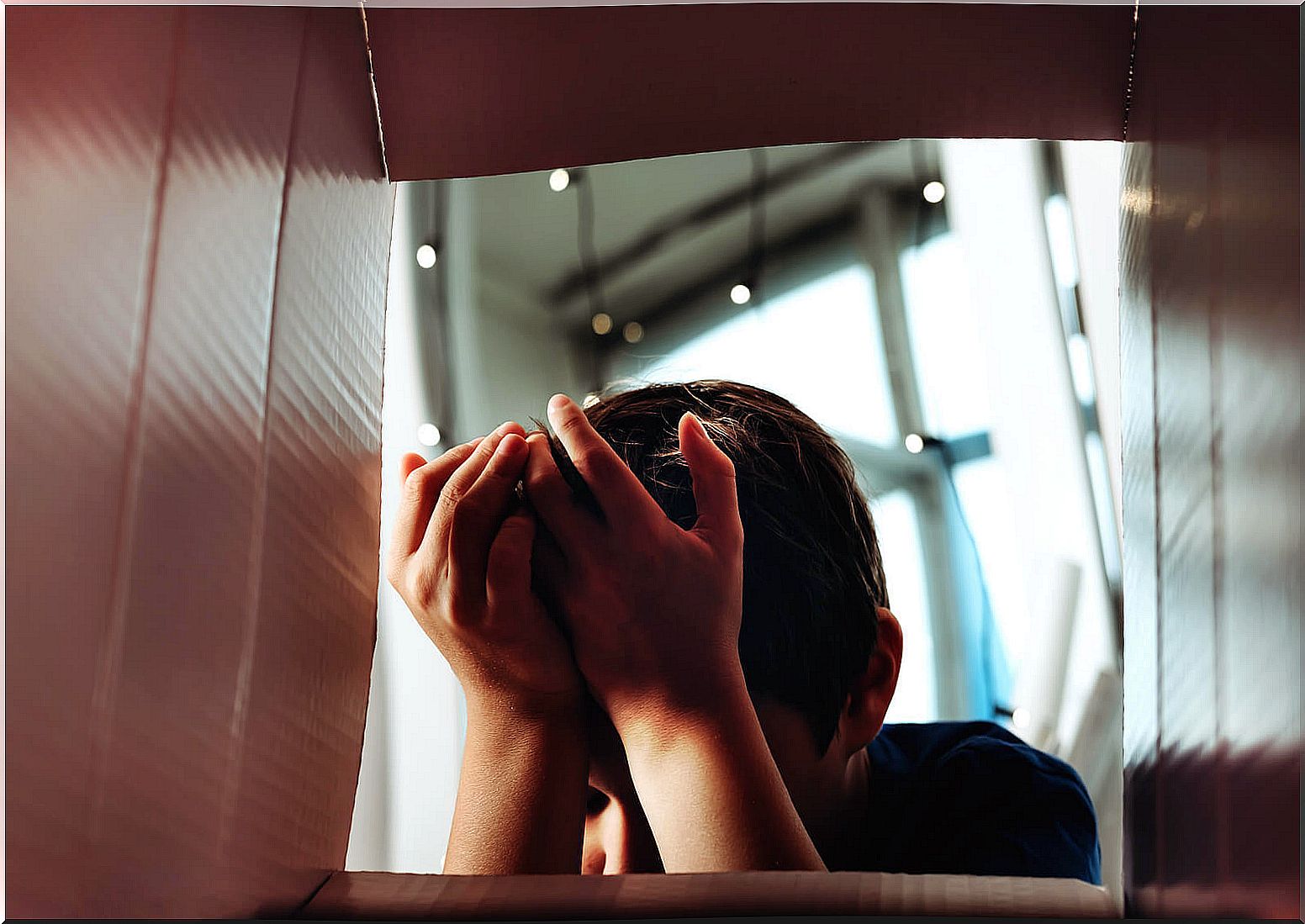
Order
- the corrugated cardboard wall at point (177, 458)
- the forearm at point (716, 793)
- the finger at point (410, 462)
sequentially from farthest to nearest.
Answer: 1. the finger at point (410, 462)
2. the forearm at point (716, 793)
3. the corrugated cardboard wall at point (177, 458)

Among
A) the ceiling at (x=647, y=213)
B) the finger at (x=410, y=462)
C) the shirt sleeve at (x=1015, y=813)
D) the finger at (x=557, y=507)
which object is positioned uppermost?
the ceiling at (x=647, y=213)

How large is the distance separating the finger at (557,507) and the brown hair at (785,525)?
2.4 inches

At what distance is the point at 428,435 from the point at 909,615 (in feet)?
0.86

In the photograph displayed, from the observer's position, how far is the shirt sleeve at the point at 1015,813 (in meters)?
0.43

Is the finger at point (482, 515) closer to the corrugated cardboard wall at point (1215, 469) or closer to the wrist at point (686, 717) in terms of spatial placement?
the wrist at point (686, 717)

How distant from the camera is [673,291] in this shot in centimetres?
56

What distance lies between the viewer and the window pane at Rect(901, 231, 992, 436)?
57cm

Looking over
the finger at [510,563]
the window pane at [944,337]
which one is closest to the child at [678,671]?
the finger at [510,563]

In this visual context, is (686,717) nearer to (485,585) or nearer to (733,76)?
(485,585)

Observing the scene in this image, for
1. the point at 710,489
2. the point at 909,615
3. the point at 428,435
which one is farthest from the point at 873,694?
the point at 428,435

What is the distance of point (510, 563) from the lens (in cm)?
40

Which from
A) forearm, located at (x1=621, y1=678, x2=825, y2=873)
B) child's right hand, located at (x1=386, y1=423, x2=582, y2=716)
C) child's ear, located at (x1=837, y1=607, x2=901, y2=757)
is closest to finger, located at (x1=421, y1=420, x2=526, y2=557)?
child's right hand, located at (x1=386, y1=423, x2=582, y2=716)

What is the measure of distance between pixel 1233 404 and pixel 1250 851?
11 centimetres

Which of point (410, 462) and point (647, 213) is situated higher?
point (647, 213)
